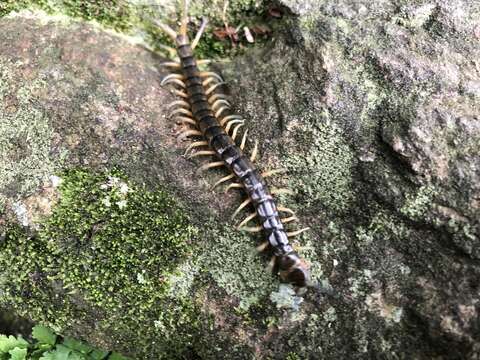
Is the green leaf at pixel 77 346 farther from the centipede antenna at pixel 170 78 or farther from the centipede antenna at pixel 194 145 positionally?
the centipede antenna at pixel 170 78

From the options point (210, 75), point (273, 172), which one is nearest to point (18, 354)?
point (273, 172)

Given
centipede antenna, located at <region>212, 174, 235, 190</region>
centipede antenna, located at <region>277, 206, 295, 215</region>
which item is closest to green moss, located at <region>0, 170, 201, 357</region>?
centipede antenna, located at <region>212, 174, 235, 190</region>

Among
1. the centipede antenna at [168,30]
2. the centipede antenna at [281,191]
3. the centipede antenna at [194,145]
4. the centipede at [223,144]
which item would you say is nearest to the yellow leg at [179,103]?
the centipede at [223,144]

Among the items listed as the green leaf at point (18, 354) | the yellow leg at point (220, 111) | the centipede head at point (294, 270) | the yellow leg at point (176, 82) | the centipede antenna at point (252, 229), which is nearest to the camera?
the centipede head at point (294, 270)

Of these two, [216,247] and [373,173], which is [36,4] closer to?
[216,247]

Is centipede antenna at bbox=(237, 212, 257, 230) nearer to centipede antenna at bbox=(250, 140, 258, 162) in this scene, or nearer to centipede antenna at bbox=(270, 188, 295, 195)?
centipede antenna at bbox=(270, 188, 295, 195)

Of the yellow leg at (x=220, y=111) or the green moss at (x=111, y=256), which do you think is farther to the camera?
the yellow leg at (x=220, y=111)
